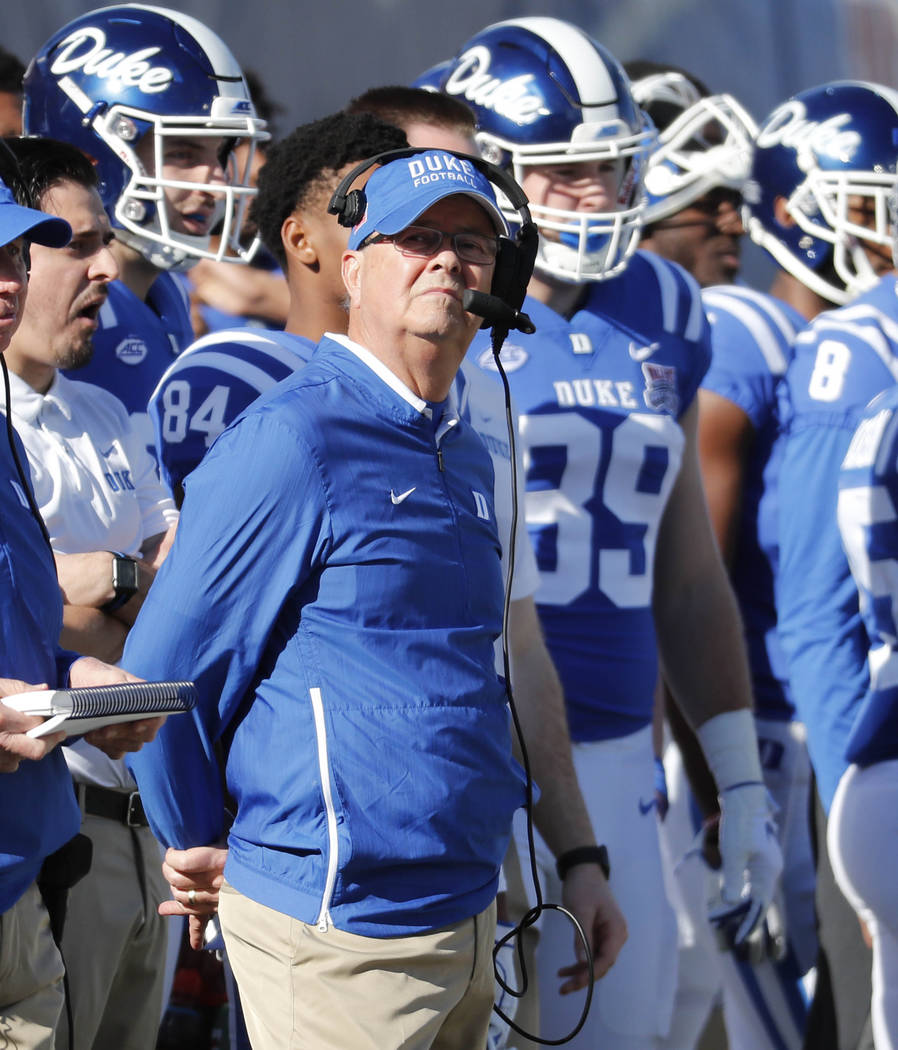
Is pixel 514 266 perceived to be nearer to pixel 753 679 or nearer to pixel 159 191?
pixel 159 191

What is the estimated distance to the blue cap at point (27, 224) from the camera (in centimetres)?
202

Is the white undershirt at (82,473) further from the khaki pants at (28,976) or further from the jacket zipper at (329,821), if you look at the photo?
the jacket zipper at (329,821)

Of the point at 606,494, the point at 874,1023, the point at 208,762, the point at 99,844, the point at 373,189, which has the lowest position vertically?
the point at 874,1023

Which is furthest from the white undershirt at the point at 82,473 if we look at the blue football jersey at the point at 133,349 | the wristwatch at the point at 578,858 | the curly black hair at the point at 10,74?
the curly black hair at the point at 10,74

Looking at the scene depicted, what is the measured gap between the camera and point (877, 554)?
9.92 ft

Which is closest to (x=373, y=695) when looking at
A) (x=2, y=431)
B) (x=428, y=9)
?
(x=2, y=431)

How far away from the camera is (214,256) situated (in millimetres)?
3631

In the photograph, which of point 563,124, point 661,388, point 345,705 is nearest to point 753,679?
point 661,388

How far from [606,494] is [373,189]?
3.90 ft

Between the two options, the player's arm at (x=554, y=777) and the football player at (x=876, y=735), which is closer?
the player's arm at (x=554, y=777)

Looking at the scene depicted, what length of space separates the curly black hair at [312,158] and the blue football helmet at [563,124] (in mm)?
573

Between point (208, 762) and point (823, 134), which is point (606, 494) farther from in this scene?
point (823, 134)

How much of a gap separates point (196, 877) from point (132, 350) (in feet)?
5.32

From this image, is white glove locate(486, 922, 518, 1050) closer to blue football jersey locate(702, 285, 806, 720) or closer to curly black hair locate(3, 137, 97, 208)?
curly black hair locate(3, 137, 97, 208)
